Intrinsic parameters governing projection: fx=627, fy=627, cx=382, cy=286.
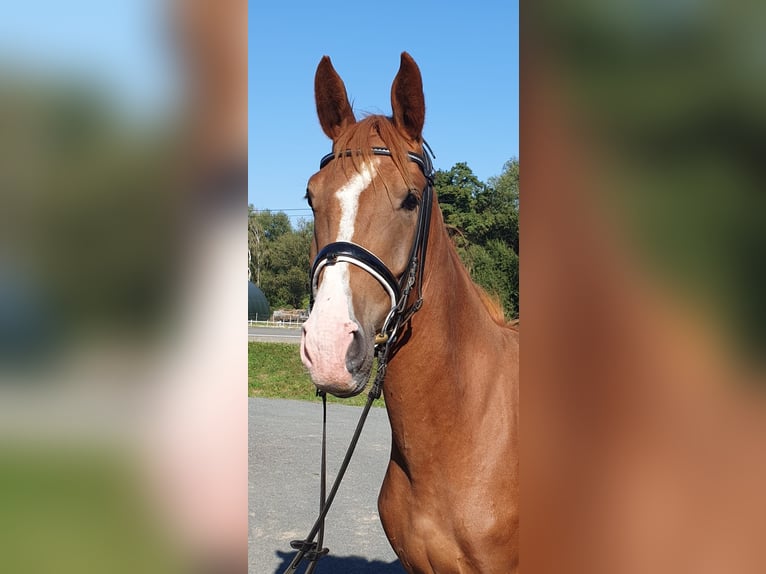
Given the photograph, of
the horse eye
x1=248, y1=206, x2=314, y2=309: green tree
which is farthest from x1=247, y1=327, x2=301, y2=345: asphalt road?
the horse eye

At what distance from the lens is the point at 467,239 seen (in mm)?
3424

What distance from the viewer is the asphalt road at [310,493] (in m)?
5.64

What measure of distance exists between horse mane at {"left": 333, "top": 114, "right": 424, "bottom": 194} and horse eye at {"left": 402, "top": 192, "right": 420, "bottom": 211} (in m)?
0.04

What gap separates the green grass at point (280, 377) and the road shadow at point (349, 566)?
7.92 meters

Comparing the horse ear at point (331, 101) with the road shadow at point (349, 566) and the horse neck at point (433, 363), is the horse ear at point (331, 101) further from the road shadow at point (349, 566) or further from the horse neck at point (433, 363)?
the road shadow at point (349, 566)

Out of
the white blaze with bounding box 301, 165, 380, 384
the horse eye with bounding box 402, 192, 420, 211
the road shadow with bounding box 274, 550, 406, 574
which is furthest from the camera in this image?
the road shadow with bounding box 274, 550, 406, 574

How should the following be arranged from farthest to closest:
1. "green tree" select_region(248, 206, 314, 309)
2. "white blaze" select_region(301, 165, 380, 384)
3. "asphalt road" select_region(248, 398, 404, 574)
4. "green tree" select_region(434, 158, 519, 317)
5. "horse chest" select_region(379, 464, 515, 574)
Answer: "green tree" select_region(248, 206, 314, 309)
"green tree" select_region(434, 158, 519, 317)
"asphalt road" select_region(248, 398, 404, 574)
"horse chest" select_region(379, 464, 515, 574)
"white blaze" select_region(301, 165, 380, 384)

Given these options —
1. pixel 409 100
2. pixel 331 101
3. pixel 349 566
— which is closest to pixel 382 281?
pixel 409 100

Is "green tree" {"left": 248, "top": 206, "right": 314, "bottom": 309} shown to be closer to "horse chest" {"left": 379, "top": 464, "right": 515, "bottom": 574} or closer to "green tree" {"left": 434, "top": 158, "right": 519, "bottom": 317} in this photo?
"green tree" {"left": 434, "top": 158, "right": 519, "bottom": 317}

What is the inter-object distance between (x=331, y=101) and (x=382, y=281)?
900mm

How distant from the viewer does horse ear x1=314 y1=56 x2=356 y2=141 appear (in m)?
2.55

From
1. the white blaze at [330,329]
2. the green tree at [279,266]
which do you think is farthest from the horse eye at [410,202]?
the green tree at [279,266]

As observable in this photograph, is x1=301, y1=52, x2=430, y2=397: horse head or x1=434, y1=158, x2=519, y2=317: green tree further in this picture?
x1=434, y1=158, x2=519, y2=317: green tree
